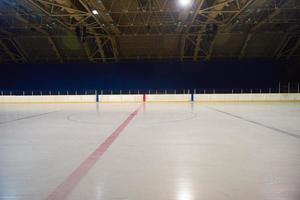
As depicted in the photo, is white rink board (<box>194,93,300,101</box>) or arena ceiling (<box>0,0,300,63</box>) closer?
arena ceiling (<box>0,0,300,63</box>)

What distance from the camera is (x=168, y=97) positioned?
92.3ft

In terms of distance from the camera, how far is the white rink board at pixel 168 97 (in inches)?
1101

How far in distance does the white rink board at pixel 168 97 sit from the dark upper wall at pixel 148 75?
6.80 ft

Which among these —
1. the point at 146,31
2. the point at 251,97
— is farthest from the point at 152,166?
the point at 251,97

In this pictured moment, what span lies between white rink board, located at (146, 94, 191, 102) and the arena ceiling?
459 cm

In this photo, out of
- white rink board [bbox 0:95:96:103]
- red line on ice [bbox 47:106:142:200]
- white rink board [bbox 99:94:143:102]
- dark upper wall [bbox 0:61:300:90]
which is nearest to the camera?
red line on ice [bbox 47:106:142:200]

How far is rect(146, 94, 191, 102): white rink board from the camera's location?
91.7 feet

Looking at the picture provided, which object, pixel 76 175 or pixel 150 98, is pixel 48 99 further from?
pixel 76 175

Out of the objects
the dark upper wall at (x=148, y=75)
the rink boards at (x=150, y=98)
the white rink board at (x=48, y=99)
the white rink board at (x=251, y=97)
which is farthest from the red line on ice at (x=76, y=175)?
the dark upper wall at (x=148, y=75)

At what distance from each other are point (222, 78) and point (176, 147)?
2458 cm

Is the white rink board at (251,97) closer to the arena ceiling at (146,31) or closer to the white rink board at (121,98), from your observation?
the arena ceiling at (146,31)

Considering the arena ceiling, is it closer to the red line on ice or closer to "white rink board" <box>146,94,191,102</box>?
"white rink board" <box>146,94,191,102</box>

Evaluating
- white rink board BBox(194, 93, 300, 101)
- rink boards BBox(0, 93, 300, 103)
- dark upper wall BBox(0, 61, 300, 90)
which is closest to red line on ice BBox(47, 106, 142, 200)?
rink boards BBox(0, 93, 300, 103)

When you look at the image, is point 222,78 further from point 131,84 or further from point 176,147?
point 176,147
